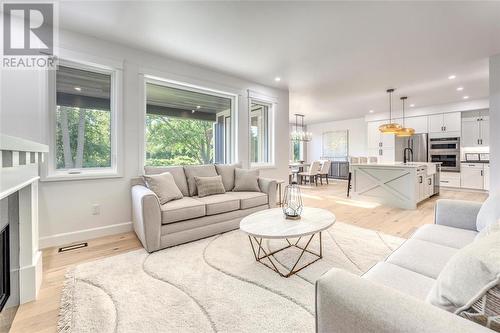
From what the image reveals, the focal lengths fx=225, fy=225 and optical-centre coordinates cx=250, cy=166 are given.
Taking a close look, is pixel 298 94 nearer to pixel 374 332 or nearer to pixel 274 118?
pixel 274 118

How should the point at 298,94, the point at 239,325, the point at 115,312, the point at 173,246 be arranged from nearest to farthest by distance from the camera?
the point at 239,325 → the point at 115,312 → the point at 173,246 → the point at 298,94

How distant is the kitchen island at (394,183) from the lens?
437cm

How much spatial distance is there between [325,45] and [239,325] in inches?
130

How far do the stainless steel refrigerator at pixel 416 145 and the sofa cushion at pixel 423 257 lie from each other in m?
6.70

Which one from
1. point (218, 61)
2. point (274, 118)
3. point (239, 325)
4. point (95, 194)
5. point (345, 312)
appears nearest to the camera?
point (345, 312)

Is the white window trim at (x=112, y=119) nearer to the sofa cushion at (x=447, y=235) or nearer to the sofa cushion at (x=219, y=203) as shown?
the sofa cushion at (x=219, y=203)

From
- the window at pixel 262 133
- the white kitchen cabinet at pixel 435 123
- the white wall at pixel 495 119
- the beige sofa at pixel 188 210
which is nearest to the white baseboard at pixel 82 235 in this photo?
the beige sofa at pixel 188 210

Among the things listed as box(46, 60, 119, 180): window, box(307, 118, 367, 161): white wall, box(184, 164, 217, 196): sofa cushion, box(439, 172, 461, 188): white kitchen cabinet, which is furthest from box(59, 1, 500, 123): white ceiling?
box(307, 118, 367, 161): white wall

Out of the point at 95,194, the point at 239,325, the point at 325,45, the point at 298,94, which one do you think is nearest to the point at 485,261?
the point at 239,325

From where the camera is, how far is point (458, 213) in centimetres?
185

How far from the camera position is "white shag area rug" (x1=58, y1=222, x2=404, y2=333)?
55.1 inches

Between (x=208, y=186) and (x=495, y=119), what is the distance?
440 centimetres

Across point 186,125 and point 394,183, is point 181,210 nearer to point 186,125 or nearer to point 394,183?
point 186,125

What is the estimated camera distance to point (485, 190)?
19.3ft
